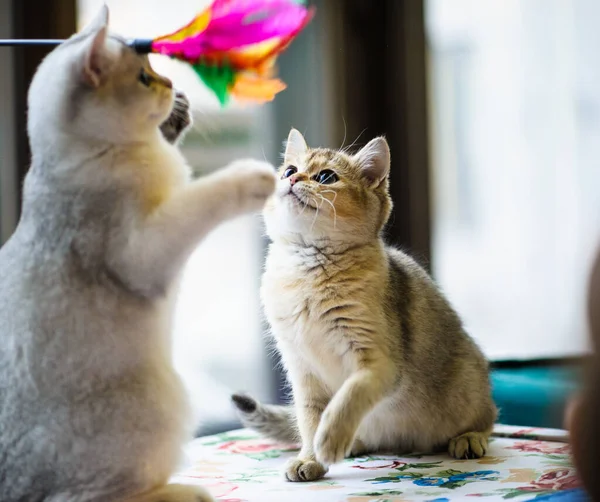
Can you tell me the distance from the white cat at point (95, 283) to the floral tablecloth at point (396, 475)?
0.29m

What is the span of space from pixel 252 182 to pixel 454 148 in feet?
→ 6.61

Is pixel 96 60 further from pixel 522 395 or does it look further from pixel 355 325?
pixel 522 395

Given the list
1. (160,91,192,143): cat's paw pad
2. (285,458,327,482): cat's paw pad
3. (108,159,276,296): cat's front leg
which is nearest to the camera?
(108,159,276,296): cat's front leg

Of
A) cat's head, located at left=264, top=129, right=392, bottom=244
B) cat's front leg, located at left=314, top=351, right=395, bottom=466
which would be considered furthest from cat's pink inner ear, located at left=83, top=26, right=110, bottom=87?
cat's front leg, located at left=314, top=351, right=395, bottom=466

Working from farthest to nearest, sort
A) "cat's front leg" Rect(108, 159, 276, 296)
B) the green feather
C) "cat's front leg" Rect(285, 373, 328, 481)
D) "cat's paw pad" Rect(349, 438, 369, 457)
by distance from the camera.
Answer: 1. "cat's paw pad" Rect(349, 438, 369, 457)
2. "cat's front leg" Rect(285, 373, 328, 481)
3. the green feather
4. "cat's front leg" Rect(108, 159, 276, 296)

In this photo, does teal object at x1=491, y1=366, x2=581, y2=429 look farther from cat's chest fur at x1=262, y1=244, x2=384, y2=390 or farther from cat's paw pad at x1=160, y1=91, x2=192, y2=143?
cat's paw pad at x1=160, y1=91, x2=192, y2=143

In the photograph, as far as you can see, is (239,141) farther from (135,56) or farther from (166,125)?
(135,56)

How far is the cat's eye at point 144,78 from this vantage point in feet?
3.43

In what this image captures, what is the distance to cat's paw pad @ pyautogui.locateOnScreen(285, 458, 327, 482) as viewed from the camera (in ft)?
4.38

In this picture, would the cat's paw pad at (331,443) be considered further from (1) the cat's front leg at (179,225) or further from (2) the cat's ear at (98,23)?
(2) the cat's ear at (98,23)

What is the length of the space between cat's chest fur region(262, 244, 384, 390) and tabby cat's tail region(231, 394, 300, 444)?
0.17 metres

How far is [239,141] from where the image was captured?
6.87 feet

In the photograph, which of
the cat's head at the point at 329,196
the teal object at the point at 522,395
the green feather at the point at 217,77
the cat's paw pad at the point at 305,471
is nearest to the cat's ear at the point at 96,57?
the green feather at the point at 217,77

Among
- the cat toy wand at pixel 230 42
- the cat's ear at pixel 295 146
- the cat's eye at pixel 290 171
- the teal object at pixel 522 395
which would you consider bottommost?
the teal object at pixel 522 395
